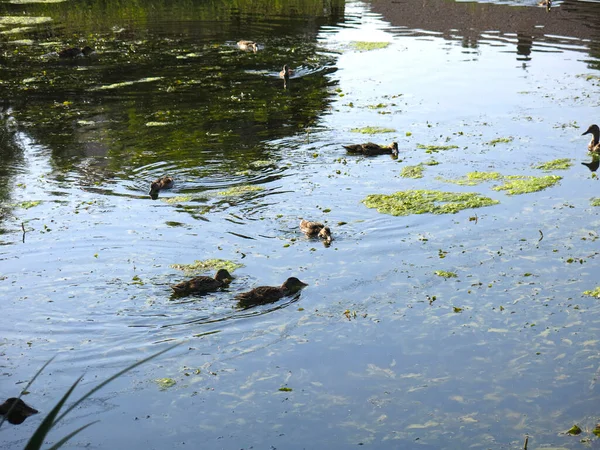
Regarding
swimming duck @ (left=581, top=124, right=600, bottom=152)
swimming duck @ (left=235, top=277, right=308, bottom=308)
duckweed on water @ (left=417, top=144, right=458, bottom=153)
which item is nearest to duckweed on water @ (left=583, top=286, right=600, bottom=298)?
swimming duck @ (left=235, top=277, right=308, bottom=308)

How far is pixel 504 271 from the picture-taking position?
11320mm

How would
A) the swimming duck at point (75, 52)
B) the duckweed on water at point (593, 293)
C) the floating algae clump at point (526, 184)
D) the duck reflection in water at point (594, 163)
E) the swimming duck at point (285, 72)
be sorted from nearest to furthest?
the duckweed on water at point (593, 293), the floating algae clump at point (526, 184), the duck reflection in water at point (594, 163), the swimming duck at point (285, 72), the swimming duck at point (75, 52)

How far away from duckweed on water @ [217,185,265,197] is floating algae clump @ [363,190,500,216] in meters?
2.07

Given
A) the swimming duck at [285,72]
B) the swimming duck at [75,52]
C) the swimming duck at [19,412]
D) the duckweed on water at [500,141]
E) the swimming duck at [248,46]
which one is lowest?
the swimming duck at [19,412]

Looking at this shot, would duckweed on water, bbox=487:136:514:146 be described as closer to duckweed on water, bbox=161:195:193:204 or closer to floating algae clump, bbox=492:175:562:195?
floating algae clump, bbox=492:175:562:195

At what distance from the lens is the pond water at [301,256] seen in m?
8.27

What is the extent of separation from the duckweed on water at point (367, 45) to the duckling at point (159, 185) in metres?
15.6

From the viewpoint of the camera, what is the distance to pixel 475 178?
1523 cm

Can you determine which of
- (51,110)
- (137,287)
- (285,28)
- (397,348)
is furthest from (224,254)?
(285,28)

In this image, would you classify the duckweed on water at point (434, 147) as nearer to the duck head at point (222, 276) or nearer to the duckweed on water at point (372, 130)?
the duckweed on water at point (372, 130)

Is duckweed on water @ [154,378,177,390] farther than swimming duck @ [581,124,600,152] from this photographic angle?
No

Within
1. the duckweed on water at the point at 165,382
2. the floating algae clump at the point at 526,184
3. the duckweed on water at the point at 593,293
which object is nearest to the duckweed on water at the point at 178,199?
the floating algae clump at the point at 526,184

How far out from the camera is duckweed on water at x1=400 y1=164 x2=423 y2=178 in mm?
15498

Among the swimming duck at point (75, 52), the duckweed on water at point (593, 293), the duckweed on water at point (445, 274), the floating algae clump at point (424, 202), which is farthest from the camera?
the swimming duck at point (75, 52)
